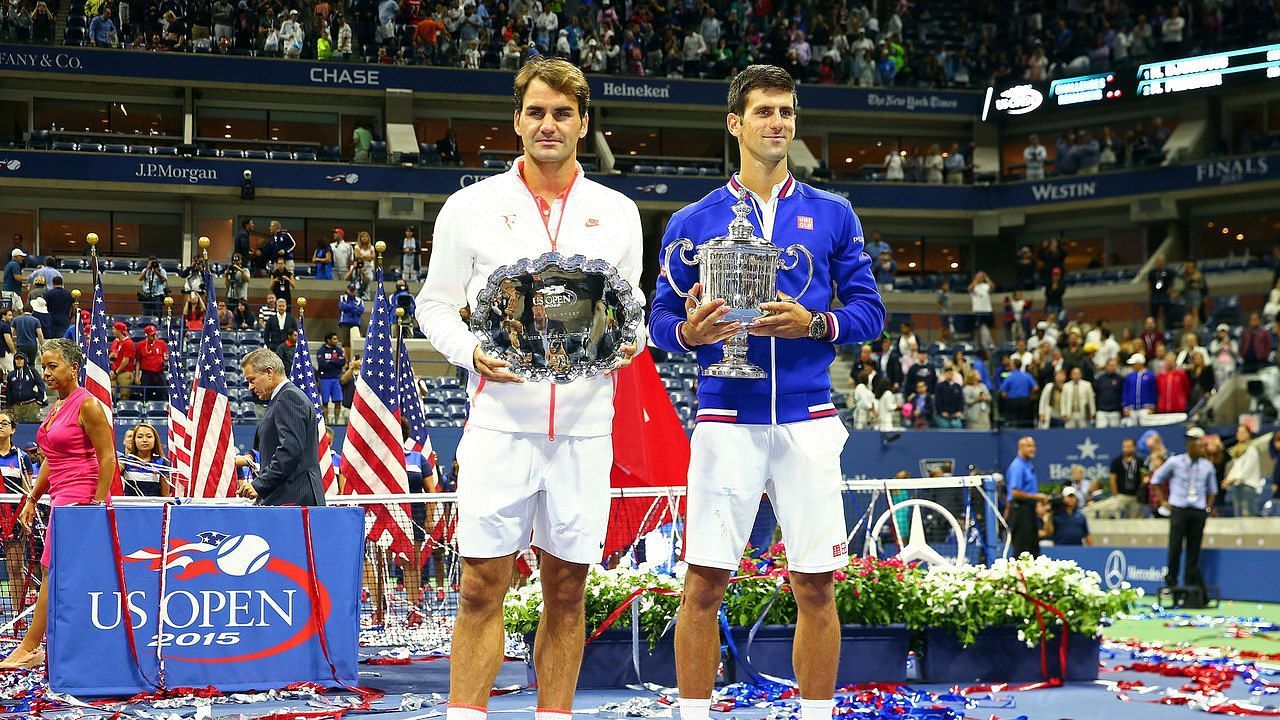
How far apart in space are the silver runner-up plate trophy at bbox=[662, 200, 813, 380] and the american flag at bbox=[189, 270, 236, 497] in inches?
378

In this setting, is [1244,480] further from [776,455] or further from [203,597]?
[776,455]

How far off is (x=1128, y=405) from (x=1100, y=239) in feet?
49.3

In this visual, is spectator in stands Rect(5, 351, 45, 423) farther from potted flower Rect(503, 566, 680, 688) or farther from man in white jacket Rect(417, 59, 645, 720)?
man in white jacket Rect(417, 59, 645, 720)

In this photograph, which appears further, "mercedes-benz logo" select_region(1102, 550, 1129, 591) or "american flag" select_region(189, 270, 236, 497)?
"mercedes-benz logo" select_region(1102, 550, 1129, 591)

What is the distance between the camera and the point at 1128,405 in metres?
24.0

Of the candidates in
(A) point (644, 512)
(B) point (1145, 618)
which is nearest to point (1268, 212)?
(B) point (1145, 618)

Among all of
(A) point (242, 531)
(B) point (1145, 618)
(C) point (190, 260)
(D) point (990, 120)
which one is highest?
(D) point (990, 120)

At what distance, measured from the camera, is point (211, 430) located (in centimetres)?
1416

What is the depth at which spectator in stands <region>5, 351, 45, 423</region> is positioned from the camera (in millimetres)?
19656

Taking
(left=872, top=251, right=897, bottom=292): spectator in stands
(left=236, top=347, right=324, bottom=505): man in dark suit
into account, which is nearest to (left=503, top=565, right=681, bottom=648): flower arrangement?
(left=236, top=347, right=324, bottom=505): man in dark suit

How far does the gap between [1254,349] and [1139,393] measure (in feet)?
7.12

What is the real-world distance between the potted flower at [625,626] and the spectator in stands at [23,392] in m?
14.0

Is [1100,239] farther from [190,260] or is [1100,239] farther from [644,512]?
[644,512]

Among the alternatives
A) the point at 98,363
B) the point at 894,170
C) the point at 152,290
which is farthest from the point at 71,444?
the point at 894,170
